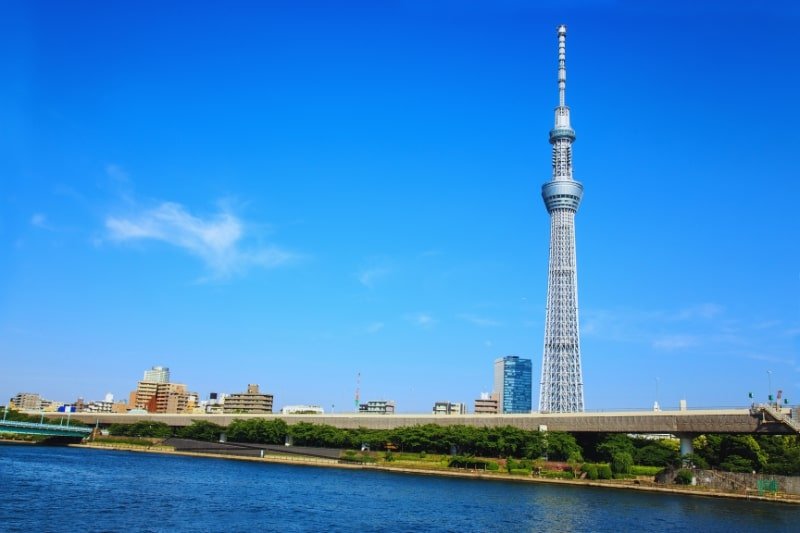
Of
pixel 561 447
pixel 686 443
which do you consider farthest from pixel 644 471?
pixel 561 447

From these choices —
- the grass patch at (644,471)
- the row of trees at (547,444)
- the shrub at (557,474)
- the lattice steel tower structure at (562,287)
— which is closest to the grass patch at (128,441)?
the row of trees at (547,444)

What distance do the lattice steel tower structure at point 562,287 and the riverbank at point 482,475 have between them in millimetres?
58636

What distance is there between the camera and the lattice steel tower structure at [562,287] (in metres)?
148

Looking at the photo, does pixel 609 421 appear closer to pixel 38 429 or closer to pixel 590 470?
pixel 590 470

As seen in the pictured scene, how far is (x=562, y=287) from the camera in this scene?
153750mm

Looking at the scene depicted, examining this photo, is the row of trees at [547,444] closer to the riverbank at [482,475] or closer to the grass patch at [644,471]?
the grass patch at [644,471]

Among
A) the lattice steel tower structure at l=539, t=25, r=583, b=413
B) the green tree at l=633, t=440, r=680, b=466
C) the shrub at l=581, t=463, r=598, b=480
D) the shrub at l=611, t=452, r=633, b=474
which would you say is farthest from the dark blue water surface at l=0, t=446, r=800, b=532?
the lattice steel tower structure at l=539, t=25, r=583, b=413

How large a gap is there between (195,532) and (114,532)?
421 cm

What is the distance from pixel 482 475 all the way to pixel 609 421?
1968 centimetres

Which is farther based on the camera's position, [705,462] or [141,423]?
[141,423]

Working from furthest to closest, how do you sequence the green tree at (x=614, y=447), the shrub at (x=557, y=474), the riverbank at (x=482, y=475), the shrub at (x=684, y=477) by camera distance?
the green tree at (x=614, y=447) → the shrub at (x=557, y=474) → the shrub at (x=684, y=477) → the riverbank at (x=482, y=475)

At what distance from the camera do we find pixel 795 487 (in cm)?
6681

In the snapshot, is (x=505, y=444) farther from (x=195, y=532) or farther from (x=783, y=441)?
(x=195, y=532)

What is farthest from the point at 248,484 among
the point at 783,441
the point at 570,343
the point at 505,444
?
the point at 570,343
